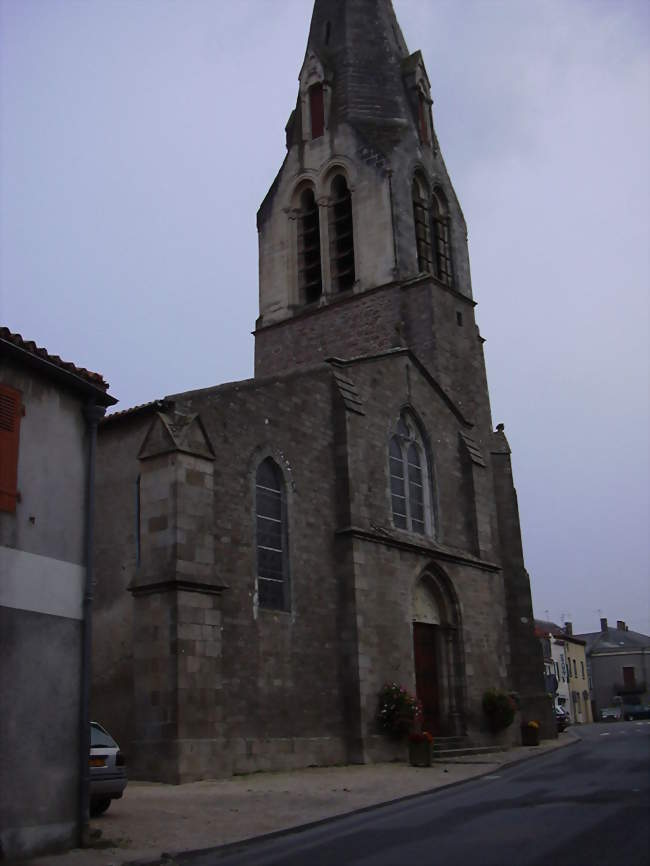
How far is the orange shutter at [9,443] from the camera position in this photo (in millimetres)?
9031

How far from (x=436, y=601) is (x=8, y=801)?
604 inches

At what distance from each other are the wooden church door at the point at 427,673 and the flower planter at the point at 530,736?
3479mm

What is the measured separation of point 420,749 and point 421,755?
116mm

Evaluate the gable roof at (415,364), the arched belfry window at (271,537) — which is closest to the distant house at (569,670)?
the gable roof at (415,364)

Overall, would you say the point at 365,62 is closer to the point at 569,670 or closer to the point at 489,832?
the point at 489,832

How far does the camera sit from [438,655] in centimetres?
2248

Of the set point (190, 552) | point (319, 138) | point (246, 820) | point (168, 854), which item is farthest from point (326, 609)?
point (319, 138)

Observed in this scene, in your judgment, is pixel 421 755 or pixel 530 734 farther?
pixel 530 734

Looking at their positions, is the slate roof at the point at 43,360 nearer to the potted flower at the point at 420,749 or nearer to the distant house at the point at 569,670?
the potted flower at the point at 420,749

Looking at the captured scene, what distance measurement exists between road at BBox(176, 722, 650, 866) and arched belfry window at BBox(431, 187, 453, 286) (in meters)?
18.9

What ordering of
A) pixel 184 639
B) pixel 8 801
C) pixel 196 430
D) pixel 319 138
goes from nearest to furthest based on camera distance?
pixel 8 801
pixel 184 639
pixel 196 430
pixel 319 138

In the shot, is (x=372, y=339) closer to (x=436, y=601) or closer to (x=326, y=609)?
(x=436, y=601)

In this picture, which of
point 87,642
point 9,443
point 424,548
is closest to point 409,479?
point 424,548

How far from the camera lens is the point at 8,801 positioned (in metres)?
8.35
